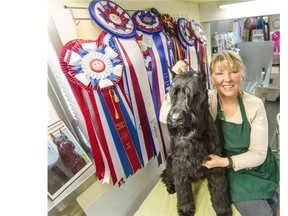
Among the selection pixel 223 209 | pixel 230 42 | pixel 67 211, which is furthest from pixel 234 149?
pixel 67 211

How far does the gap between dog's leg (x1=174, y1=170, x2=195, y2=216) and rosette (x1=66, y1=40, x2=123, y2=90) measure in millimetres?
506

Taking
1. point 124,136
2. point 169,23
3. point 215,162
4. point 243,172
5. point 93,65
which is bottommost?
point 243,172

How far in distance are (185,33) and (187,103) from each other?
763mm

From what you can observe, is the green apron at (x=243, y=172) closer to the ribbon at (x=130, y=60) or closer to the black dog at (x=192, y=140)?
the black dog at (x=192, y=140)

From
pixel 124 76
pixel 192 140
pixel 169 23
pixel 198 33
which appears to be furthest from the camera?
pixel 198 33

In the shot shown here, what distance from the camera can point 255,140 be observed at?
0.98m

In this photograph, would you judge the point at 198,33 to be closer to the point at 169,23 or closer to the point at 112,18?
the point at 169,23

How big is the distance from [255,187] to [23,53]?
103 centimetres

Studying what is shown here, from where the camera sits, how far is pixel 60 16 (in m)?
0.93

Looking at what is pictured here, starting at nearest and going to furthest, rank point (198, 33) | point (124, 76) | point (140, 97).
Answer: point (124, 76) < point (140, 97) < point (198, 33)

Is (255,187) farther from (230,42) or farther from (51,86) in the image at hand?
(51,86)

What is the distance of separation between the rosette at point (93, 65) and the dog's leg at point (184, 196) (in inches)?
19.9

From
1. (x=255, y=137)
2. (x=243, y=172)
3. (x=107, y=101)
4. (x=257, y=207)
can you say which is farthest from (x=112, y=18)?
(x=257, y=207)

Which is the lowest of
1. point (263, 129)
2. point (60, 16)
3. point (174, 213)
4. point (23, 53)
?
point (174, 213)
